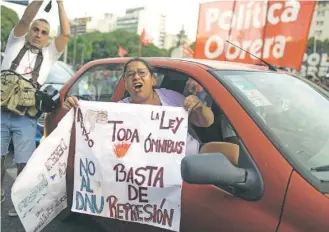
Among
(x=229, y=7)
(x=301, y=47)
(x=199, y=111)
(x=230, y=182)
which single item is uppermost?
(x=229, y=7)

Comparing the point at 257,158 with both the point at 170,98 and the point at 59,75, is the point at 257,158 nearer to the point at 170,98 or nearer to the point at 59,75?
the point at 170,98

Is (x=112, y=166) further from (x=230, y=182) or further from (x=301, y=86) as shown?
(x=301, y=86)

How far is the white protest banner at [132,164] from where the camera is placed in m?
2.18

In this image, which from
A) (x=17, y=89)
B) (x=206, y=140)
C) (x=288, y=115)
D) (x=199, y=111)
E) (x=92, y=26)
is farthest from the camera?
(x=92, y=26)

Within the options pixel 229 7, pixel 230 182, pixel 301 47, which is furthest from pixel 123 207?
pixel 229 7

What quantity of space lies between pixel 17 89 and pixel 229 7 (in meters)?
4.97

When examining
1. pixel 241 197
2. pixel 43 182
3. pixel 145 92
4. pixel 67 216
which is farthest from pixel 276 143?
pixel 67 216

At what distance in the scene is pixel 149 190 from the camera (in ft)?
7.22

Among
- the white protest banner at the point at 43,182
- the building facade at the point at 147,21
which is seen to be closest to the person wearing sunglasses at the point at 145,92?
the white protest banner at the point at 43,182

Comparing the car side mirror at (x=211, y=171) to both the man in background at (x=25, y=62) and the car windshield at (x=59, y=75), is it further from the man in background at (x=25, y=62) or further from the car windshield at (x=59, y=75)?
the car windshield at (x=59, y=75)

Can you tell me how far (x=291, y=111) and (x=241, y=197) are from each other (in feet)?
1.86

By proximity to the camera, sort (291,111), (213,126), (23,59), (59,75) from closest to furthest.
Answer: (291,111) → (213,126) → (23,59) → (59,75)

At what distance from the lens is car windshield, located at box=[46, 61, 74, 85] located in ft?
20.6

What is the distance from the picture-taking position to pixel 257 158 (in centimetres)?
187
